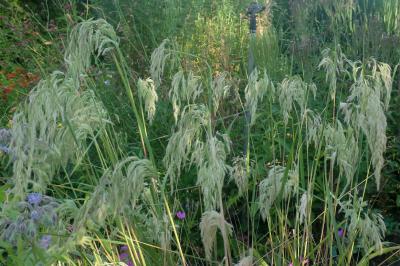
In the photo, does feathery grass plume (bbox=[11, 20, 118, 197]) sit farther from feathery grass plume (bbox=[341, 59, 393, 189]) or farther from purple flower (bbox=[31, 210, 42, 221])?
feathery grass plume (bbox=[341, 59, 393, 189])

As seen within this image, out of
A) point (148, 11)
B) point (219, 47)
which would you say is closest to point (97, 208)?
point (219, 47)

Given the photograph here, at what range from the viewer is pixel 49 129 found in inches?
66.1

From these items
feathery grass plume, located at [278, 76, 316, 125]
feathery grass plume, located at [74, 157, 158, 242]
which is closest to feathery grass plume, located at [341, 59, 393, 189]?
feathery grass plume, located at [278, 76, 316, 125]

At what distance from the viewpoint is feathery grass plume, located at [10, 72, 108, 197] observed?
1.60 meters

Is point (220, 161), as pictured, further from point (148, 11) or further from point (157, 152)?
point (148, 11)

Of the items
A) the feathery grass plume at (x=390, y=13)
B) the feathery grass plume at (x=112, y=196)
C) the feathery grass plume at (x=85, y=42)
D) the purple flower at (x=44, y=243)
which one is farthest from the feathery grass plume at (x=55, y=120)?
the feathery grass plume at (x=390, y=13)

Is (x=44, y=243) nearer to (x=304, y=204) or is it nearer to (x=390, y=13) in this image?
(x=304, y=204)

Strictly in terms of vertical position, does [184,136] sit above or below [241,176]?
above

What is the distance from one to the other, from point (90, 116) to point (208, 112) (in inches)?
12.4

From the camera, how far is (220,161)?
5.63ft

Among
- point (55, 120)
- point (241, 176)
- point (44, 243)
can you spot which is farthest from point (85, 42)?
point (44, 243)

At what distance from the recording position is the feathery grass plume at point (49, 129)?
62.9 inches

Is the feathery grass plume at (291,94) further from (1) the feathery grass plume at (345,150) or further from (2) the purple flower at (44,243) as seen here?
(2) the purple flower at (44,243)

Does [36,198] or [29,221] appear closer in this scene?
[29,221]
